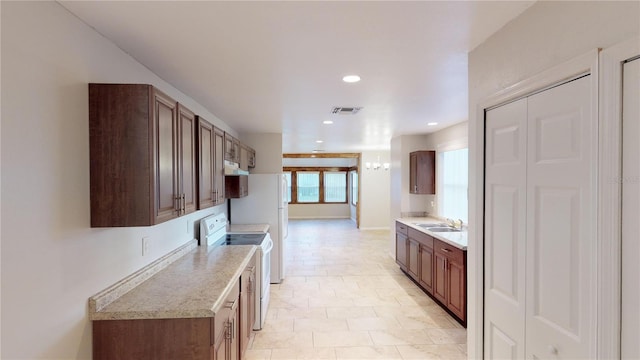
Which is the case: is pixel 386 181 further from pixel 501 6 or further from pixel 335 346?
pixel 501 6

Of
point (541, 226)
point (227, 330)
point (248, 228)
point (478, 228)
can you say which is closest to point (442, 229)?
point (248, 228)

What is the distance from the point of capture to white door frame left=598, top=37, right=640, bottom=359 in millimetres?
1062

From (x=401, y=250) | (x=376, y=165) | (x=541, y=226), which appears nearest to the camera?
(x=541, y=226)

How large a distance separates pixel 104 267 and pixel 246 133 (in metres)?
3.87

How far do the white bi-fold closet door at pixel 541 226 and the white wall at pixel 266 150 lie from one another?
4024mm

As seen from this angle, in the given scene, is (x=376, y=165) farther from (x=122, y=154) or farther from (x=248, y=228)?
(x=122, y=154)

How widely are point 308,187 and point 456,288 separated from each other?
30.8ft

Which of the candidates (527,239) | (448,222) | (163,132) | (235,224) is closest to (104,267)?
(163,132)

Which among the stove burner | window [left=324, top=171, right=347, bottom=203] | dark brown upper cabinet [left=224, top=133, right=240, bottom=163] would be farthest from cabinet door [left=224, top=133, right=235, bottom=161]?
window [left=324, top=171, right=347, bottom=203]

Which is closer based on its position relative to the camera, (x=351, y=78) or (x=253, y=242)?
(x=351, y=78)

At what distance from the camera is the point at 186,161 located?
228 centimetres

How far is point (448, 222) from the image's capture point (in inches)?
193

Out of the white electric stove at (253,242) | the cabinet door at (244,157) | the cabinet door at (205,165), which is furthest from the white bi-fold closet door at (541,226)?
the cabinet door at (244,157)

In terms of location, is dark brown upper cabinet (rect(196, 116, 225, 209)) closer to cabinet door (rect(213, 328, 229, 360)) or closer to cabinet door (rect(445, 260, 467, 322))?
cabinet door (rect(213, 328, 229, 360))
